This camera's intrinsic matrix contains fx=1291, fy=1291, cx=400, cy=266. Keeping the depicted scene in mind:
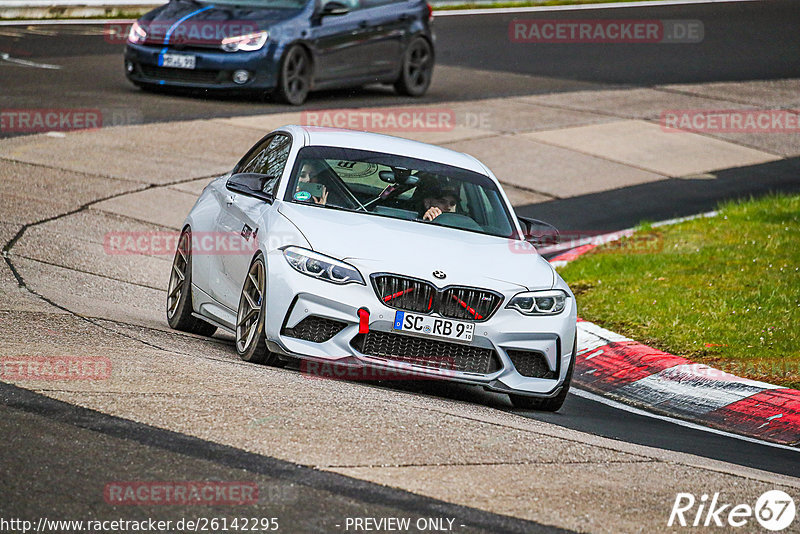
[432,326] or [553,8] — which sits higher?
[553,8]

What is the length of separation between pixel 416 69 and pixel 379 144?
12467 mm

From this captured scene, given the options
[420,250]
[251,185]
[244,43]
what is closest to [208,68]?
[244,43]

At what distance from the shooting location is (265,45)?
18250 mm

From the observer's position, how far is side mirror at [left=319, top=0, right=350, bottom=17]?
757 inches

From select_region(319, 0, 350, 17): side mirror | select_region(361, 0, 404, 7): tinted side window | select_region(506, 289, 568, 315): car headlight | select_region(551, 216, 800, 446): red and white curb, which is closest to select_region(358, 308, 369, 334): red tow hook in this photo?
select_region(506, 289, 568, 315): car headlight

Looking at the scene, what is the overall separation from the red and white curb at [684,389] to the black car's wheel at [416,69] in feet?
37.9

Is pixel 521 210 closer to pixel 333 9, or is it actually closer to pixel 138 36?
pixel 333 9

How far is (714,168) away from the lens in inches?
735

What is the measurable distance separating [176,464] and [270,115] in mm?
13266

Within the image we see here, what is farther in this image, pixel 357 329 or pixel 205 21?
pixel 205 21

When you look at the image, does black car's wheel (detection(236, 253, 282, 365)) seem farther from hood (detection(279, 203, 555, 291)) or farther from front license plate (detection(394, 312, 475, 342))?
front license plate (detection(394, 312, 475, 342))

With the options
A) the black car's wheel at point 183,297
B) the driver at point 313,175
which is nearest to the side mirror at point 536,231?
the driver at point 313,175

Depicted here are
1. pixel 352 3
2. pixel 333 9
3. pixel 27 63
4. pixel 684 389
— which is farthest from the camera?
pixel 27 63

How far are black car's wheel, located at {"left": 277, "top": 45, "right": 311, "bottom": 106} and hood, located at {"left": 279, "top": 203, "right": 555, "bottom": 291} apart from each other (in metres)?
10.8
